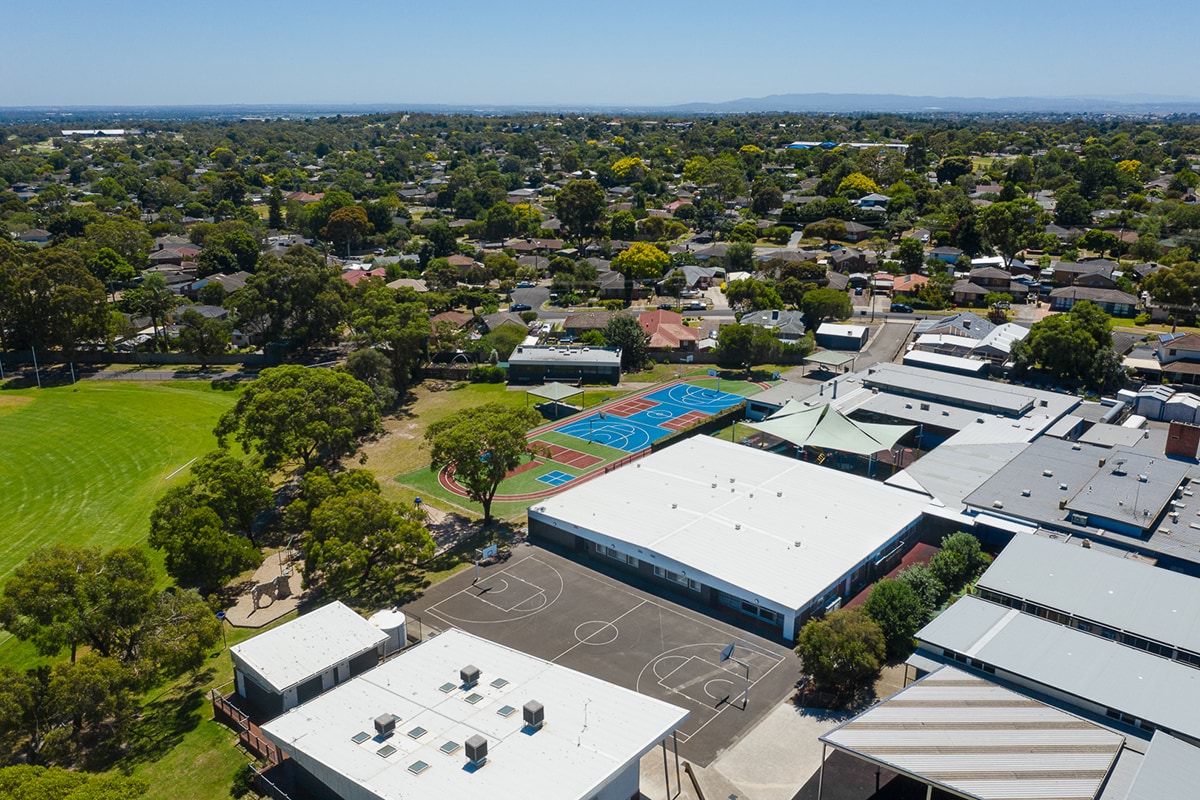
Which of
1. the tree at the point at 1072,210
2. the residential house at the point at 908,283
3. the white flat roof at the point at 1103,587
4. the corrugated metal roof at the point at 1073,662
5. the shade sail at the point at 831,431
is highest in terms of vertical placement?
the tree at the point at 1072,210

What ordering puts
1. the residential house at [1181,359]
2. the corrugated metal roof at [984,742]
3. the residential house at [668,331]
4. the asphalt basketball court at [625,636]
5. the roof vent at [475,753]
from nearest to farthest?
the corrugated metal roof at [984,742] → the roof vent at [475,753] → the asphalt basketball court at [625,636] → the residential house at [1181,359] → the residential house at [668,331]

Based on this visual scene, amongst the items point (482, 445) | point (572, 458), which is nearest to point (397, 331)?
point (572, 458)

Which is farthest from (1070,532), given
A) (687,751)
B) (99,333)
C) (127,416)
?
(99,333)

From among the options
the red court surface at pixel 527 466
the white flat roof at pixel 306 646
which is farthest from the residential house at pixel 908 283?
the white flat roof at pixel 306 646

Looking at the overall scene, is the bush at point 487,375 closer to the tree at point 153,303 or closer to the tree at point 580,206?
the tree at point 153,303

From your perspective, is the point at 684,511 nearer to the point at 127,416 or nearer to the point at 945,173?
the point at 127,416

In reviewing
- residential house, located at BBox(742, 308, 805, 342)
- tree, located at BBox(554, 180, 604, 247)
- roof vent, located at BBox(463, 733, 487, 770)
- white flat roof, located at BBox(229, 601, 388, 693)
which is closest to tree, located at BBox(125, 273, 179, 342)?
tree, located at BBox(554, 180, 604, 247)
